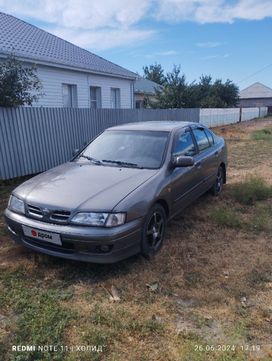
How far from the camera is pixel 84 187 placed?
382cm

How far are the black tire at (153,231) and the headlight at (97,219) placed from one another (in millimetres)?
476

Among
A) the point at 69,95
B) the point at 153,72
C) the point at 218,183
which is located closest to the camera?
the point at 218,183

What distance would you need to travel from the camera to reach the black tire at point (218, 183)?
21.8ft

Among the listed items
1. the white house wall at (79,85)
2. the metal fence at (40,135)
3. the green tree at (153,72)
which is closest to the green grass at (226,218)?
the metal fence at (40,135)

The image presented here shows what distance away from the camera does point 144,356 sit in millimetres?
2508

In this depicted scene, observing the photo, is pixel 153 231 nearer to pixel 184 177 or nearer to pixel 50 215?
pixel 184 177

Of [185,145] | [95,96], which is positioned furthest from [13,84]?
[95,96]

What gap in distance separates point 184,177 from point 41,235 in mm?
2202

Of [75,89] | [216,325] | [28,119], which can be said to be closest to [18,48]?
[75,89]

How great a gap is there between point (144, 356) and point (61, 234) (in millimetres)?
1448

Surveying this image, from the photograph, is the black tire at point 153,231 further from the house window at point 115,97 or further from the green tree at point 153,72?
the green tree at point 153,72

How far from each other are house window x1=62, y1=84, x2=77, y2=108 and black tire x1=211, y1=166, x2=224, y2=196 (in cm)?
974

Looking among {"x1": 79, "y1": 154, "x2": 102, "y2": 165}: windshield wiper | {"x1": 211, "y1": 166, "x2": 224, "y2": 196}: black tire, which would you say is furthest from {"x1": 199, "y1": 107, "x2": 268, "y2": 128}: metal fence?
{"x1": 79, "y1": 154, "x2": 102, "y2": 165}: windshield wiper

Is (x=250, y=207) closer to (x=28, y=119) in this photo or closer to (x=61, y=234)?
(x=61, y=234)
